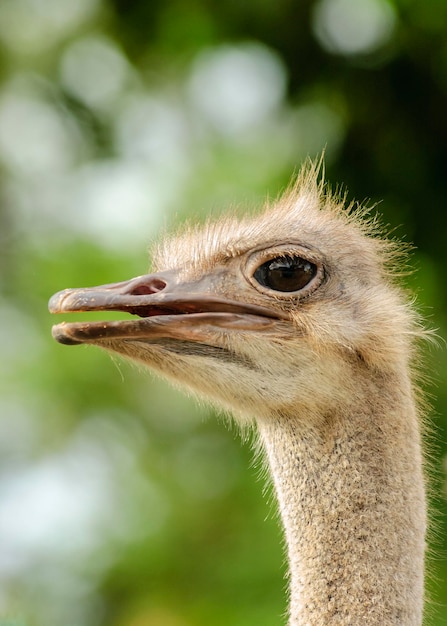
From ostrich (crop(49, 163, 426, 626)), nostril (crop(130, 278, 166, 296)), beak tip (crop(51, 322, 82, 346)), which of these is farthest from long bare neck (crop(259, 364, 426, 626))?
beak tip (crop(51, 322, 82, 346))

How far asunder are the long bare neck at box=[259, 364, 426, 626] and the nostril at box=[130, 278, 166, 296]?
47 centimetres

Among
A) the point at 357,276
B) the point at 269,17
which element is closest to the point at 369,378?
the point at 357,276

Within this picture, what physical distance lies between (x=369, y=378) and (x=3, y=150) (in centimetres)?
772

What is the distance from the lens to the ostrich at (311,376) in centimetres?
288

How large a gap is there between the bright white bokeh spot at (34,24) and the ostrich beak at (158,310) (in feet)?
20.5

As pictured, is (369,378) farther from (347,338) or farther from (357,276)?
(357,276)

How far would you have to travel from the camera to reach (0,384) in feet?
28.5

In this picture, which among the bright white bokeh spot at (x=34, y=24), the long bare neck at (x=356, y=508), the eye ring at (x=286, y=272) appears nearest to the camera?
the long bare neck at (x=356, y=508)

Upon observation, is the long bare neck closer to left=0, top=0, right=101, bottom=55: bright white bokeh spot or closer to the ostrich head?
the ostrich head

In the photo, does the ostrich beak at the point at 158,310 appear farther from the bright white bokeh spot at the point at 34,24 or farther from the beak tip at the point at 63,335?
the bright white bokeh spot at the point at 34,24

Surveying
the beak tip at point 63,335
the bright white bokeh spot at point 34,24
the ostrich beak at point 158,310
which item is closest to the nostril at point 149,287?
the ostrich beak at point 158,310

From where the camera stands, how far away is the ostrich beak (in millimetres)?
2896

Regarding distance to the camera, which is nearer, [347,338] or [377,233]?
[347,338]

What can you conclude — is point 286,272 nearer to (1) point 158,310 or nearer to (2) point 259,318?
(2) point 259,318
